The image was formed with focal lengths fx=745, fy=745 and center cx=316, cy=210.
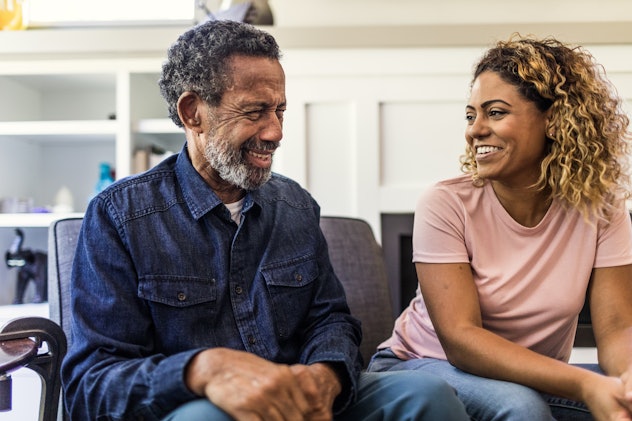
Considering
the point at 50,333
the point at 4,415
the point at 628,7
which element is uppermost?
the point at 628,7

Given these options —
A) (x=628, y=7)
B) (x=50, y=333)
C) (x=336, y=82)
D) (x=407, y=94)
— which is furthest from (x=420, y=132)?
(x=50, y=333)

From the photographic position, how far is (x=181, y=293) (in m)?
1.21

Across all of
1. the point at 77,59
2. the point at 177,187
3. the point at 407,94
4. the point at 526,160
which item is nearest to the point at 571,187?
the point at 526,160

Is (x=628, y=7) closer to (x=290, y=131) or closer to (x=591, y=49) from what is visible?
(x=591, y=49)

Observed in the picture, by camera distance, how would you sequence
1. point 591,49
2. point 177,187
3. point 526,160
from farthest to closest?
point 591,49
point 526,160
point 177,187

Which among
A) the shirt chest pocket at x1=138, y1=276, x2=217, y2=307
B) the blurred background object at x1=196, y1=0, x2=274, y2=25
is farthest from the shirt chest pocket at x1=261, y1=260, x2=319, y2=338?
the blurred background object at x1=196, y1=0, x2=274, y2=25

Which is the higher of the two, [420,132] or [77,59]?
[77,59]

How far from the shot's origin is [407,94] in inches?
86.3

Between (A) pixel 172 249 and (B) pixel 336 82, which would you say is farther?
(B) pixel 336 82

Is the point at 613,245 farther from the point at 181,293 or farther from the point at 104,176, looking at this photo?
the point at 104,176

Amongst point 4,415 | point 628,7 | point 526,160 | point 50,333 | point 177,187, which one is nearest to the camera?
point 50,333

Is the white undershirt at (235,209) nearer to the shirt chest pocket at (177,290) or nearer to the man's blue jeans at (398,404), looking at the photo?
the shirt chest pocket at (177,290)

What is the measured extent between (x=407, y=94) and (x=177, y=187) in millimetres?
1062

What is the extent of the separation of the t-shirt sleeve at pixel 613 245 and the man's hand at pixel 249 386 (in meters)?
0.65
